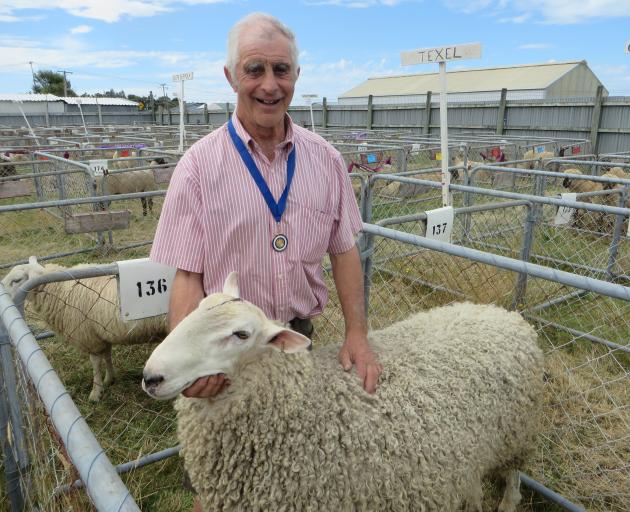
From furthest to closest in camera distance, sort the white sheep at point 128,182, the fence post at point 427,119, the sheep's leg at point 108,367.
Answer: the fence post at point 427,119 → the white sheep at point 128,182 → the sheep's leg at point 108,367

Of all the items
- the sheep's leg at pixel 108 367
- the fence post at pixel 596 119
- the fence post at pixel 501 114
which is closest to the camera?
the sheep's leg at pixel 108 367

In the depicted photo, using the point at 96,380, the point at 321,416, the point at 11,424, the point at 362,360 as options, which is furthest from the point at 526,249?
the point at 11,424

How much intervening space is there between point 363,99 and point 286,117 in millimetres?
41369

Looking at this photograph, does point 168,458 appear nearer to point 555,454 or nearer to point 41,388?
point 41,388

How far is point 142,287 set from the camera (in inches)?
86.9

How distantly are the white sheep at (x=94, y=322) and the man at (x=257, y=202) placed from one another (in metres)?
2.11

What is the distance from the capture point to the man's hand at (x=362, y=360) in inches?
74.2

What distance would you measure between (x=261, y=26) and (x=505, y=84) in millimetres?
36125

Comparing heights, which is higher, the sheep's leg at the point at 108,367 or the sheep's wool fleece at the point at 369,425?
the sheep's wool fleece at the point at 369,425

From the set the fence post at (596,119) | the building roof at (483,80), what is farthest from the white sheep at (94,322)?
the building roof at (483,80)

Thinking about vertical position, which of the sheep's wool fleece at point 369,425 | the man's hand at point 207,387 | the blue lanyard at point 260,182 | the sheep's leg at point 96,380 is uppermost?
the blue lanyard at point 260,182

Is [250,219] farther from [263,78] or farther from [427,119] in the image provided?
[427,119]

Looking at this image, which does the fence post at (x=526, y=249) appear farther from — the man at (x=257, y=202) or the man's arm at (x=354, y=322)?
the man at (x=257, y=202)

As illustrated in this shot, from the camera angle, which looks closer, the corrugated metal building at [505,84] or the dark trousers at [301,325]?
the dark trousers at [301,325]
